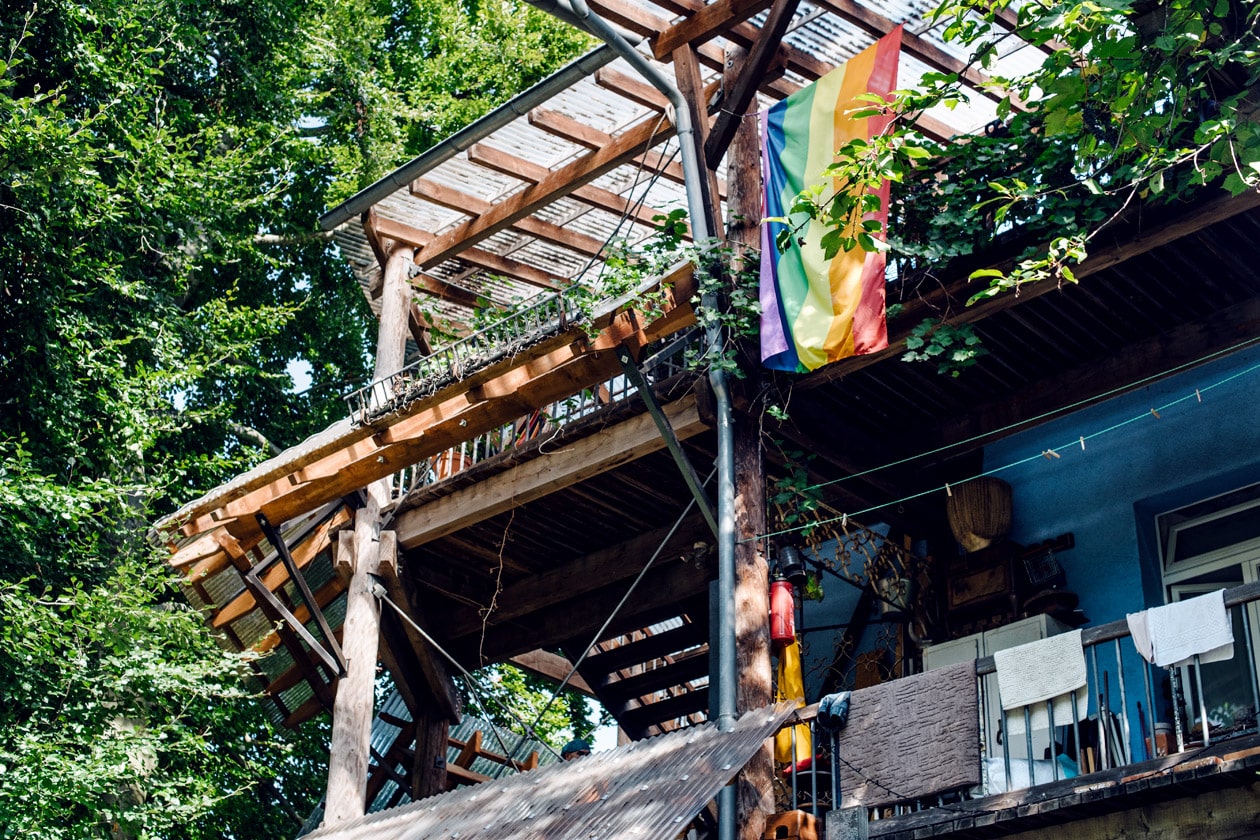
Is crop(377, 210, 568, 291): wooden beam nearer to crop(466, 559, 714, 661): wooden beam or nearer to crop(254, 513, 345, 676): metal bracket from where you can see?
crop(466, 559, 714, 661): wooden beam

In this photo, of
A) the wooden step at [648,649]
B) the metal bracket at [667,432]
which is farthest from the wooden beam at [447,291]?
the metal bracket at [667,432]

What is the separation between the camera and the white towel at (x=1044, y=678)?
8.73 m

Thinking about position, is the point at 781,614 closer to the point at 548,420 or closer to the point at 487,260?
the point at 548,420

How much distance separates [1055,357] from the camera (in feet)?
35.1

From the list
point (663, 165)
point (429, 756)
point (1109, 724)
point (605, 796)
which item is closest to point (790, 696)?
point (605, 796)

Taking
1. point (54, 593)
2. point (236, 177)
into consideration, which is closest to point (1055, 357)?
point (54, 593)

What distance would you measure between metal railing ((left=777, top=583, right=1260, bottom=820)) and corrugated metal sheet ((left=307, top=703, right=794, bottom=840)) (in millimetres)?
706

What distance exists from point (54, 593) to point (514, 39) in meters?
12.7

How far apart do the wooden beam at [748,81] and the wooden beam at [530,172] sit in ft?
5.47

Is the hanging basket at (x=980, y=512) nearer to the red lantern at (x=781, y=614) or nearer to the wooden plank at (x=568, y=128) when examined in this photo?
the red lantern at (x=781, y=614)

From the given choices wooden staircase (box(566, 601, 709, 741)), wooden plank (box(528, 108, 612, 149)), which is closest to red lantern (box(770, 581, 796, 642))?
wooden staircase (box(566, 601, 709, 741))

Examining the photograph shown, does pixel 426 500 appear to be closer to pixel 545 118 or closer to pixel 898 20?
pixel 545 118

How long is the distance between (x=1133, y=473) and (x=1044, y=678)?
9.13 feet

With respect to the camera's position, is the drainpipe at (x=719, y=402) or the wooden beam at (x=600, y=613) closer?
the drainpipe at (x=719, y=402)
